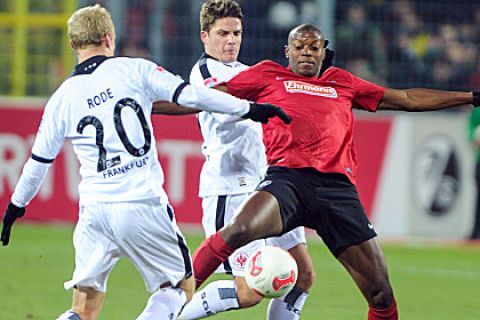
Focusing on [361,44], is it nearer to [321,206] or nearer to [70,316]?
[321,206]

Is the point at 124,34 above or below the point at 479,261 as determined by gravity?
above

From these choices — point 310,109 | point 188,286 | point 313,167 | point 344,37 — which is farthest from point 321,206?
point 344,37

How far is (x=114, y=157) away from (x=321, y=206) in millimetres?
1410

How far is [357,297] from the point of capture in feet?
31.7

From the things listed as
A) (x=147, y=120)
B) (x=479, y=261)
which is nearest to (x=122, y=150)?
(x=147, y=120)

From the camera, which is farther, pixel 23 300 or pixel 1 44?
pixel 1 44

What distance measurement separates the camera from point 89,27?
5.75m

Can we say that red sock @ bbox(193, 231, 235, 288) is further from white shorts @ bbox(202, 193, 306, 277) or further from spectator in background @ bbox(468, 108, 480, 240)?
spectator in background @ bbox(468, 108, 480, 240)

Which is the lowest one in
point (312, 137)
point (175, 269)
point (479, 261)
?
point (479, 261)

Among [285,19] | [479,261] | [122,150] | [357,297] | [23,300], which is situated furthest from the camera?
[285,19]

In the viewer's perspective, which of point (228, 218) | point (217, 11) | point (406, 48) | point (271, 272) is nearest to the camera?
point (271, 272)

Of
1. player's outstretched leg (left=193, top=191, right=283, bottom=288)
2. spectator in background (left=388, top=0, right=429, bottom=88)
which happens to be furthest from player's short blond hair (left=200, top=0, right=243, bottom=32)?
spectator in background (left=388, top=0, right=429, bottom=88)

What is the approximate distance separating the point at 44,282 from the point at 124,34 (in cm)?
550

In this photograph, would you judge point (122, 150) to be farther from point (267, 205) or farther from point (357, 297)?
point (357, 297)
